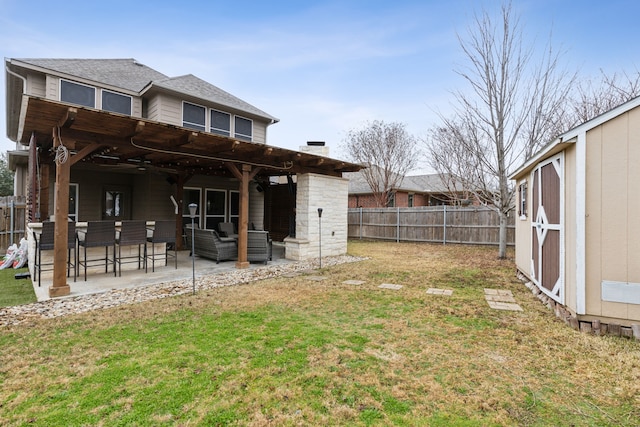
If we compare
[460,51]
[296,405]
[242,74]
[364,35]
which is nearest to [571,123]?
[460,51]

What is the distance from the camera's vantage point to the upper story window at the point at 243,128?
11.9 meters

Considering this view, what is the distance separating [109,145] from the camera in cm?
569

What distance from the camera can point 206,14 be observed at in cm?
977

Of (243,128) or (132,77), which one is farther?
(243,128)

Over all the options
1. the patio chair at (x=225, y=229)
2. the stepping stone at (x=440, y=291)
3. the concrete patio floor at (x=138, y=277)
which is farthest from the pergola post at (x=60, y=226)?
the stepping stone at (x=440, y=291)

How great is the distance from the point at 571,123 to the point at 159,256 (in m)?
14.7

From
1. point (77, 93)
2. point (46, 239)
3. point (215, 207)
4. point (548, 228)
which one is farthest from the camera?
Result: point (215, 207)

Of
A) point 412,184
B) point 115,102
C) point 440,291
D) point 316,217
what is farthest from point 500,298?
point 412,184

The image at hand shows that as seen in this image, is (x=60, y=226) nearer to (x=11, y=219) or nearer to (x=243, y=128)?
(x=11, y=219)

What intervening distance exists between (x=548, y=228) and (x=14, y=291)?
908 cm

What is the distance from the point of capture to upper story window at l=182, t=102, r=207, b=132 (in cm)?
1052

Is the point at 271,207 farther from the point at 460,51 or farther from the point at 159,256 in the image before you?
the point at 460,51

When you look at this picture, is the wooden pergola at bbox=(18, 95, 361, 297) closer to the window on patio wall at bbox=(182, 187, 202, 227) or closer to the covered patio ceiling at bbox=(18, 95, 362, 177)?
the covered patio ceiling at bbox=(18, 95, 362, 177)

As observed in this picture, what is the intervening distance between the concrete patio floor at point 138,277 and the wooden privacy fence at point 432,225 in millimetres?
7725
